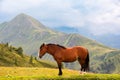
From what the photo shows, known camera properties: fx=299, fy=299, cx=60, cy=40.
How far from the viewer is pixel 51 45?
3509 cm

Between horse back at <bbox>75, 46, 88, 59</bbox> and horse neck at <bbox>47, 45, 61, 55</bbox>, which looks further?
horse back at <bbox>75, 46, 88, 59</bbox>

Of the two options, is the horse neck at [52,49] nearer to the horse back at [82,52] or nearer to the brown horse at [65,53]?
the brown horse at [65,53]

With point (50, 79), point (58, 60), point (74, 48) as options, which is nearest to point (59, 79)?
point (50, 79)

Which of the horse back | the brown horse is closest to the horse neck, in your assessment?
the brown horse

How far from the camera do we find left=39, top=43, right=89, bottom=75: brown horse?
34.2 m

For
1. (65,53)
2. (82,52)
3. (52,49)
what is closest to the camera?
Answer: (65,53)

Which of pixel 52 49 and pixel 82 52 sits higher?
pixel 52 49

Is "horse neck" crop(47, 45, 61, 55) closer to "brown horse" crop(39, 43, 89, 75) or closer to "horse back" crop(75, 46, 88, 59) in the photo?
"brown horse" crop(39, 43, 89, 75)

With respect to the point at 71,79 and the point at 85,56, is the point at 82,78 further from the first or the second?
the point at 85,56

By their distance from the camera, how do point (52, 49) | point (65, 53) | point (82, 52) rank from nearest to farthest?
point (65, 53)
point (52, 49)
point (82, 52)

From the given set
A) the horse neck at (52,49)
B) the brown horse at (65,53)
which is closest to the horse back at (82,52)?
the brown horse at (65,53)

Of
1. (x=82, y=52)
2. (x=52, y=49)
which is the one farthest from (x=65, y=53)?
(x=82, y=52)

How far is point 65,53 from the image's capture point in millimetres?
34469

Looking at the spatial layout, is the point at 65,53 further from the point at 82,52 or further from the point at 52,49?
the point at 82,52
